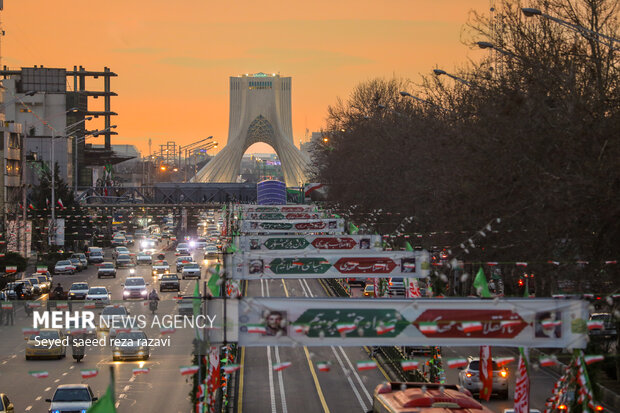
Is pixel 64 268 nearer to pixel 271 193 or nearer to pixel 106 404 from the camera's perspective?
pixel 271 193

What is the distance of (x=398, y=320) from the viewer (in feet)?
51.9

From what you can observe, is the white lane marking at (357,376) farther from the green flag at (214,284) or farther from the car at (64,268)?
the car at (64,268)

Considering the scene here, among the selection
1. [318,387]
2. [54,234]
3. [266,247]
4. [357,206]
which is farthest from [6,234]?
[318,387]

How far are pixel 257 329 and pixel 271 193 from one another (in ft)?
283

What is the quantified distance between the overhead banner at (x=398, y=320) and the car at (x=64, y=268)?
56.0 meters

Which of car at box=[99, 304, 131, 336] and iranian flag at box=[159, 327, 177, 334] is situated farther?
car at box=[99, 304, 131, 336]

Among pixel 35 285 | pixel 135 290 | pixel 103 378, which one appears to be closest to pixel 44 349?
pixel 103 378

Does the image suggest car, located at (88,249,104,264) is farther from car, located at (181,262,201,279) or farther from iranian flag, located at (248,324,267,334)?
iranian flag, located at (248,324,267,334)

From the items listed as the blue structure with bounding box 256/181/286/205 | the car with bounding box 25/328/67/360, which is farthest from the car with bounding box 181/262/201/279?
the blue structure with bounding box 256/181/286/205

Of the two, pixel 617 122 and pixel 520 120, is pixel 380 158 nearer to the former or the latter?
pixel 520 120

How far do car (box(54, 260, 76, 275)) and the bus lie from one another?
54.4 m

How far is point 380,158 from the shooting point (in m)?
64.4

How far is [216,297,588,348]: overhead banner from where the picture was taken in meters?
15.8

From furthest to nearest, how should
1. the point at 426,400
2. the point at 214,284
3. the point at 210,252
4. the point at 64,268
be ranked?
the point at 210,252
the point at 64,268
the point at 214,284
the point at 426,400
